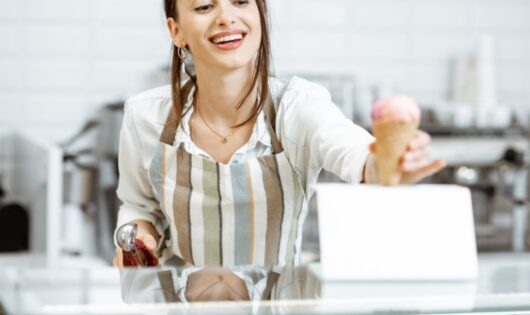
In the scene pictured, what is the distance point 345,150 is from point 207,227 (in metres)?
0.38

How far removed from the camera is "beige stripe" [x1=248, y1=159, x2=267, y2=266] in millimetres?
1431

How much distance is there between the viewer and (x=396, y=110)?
96 centimetres

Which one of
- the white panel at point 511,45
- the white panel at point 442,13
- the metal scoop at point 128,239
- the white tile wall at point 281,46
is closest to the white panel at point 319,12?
the white tile wall at point 281,46

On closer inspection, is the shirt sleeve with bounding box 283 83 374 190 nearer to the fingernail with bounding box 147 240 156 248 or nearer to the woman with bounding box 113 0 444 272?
the woman with bounding box 113 0 444 272

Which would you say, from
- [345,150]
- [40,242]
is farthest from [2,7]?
[345,150]

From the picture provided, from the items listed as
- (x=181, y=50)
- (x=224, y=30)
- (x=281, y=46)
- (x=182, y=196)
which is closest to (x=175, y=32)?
(x=181, y=50)

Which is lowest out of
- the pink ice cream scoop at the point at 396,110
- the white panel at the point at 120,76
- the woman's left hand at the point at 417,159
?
the white panel at the point at 120,76

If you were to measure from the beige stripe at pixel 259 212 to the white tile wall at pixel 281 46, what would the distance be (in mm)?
2147

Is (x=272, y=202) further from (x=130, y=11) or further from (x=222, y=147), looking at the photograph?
(x=130, y=11)

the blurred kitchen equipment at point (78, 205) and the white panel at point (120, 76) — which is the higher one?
the white panel at point (120, 76)

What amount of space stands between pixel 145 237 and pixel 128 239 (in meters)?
0.04

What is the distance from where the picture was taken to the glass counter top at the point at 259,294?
0.90 m

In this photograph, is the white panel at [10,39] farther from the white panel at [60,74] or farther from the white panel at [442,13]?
the white panel at [442,13]

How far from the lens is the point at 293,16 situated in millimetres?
3830
